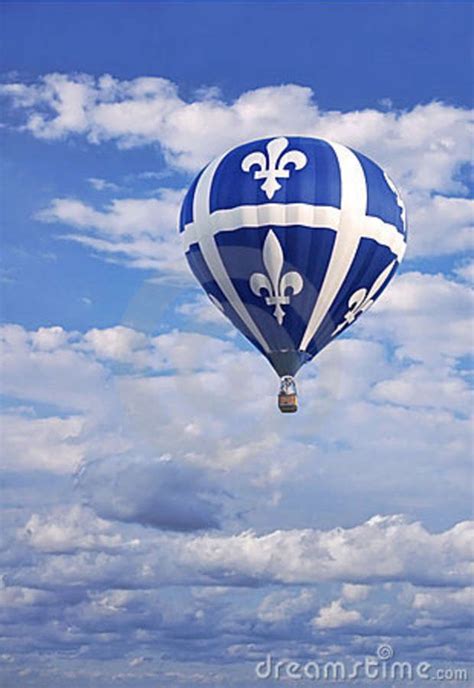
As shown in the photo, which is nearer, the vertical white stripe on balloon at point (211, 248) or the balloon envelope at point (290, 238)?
the balloon envelope at point (290, 238)

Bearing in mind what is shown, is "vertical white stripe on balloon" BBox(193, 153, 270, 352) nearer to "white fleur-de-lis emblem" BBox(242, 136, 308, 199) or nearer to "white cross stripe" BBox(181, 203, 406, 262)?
"white cross stripe" BBox(181, 203, 406, 262)

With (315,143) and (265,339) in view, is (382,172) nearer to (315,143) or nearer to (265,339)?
(315,143)

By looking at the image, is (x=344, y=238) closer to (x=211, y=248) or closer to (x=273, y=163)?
(x=273, y=163)

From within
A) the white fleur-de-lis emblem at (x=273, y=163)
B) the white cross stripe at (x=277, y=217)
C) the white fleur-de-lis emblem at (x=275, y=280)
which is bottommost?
the white fleur-de-lis emblem at (x=275, y=280)

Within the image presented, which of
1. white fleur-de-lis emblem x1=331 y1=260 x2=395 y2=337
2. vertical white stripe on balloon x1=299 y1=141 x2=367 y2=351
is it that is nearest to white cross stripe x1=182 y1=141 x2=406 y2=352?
vertical white stripe on balloon x1=299 y1=141 x2=367 y2=351

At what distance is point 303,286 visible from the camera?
99.8 metres

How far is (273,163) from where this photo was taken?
9981cm

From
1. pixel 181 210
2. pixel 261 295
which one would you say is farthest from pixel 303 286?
pixel 181 210

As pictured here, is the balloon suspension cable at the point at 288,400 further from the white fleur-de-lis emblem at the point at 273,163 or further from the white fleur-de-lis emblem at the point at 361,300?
the white fleur-de-lis emblem at the point at 273,163

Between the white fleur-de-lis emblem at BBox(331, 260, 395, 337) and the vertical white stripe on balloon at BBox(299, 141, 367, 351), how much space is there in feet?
5.77

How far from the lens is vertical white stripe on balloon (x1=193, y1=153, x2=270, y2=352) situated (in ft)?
331

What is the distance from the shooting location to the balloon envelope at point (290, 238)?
99250 millimetres

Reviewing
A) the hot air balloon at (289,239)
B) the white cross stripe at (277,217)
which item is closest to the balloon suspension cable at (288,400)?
the hot air balloon at (289,239)

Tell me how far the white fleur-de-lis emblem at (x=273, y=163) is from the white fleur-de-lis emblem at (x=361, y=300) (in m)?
7.41
